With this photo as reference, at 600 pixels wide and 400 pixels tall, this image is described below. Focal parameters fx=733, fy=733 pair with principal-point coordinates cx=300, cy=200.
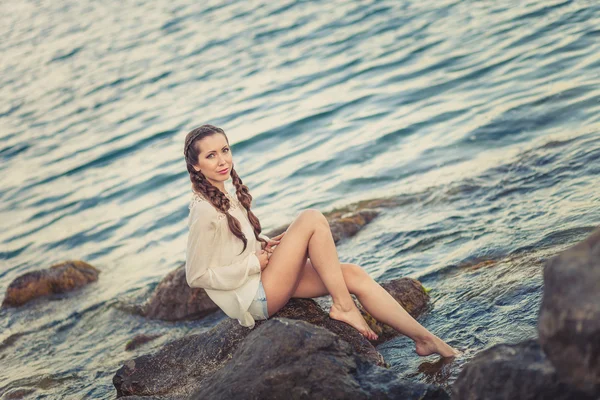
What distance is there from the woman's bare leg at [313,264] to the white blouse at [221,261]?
5.8 inches

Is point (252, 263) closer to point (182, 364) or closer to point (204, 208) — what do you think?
point (204, 208)

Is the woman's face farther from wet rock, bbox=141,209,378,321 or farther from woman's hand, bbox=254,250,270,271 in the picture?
wet rock, bbox=141,209,378,321

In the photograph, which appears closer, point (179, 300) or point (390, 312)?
point (390, 312)

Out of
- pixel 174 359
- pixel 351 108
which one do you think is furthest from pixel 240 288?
pixel 351 108

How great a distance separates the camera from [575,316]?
8.99ft

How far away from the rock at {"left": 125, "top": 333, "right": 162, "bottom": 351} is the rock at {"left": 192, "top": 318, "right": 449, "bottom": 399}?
11.9 feet

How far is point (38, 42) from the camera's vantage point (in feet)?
98.6

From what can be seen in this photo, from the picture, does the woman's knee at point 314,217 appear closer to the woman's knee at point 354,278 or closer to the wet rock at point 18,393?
the woman's knee at point 354,278

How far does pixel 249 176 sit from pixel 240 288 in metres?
7.61

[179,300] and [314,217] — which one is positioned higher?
[314,217]

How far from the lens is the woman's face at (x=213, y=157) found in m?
5.31

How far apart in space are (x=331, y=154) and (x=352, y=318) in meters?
7.30

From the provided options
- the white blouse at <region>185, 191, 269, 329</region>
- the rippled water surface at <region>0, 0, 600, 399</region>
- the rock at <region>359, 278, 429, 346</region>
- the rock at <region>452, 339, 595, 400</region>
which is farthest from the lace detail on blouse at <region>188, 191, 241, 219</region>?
the rock at <region>452, 339, 595, 400</region>

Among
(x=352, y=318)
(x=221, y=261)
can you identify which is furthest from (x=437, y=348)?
(x=221, y=261)
